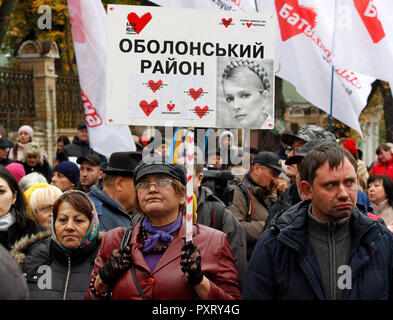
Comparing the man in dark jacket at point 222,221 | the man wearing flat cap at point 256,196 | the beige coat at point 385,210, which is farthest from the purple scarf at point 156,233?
the beige coat at point 385,210

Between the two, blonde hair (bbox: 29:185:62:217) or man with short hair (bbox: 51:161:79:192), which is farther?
man with short hair (bbox: 51:161:79:192)

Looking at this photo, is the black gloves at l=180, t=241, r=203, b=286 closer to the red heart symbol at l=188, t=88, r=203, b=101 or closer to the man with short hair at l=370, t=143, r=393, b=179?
the red heart symbol at l=188, t=88, r=203, b=101

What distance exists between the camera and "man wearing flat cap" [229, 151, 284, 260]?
236 inches

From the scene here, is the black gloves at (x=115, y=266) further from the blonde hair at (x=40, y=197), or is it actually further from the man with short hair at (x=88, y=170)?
the man with short hair at (x=88, y=170)

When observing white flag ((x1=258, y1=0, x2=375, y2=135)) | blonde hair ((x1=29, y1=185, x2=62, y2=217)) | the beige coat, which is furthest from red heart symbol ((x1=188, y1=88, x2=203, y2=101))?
the beige coat

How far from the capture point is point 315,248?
3.15 m

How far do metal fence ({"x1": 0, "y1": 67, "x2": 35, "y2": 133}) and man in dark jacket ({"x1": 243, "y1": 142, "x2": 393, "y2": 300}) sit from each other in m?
13.3

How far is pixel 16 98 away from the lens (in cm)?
1633

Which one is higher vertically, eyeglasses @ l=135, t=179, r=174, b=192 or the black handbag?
eyeglasses @ l=135, t=179, r=174, b=192

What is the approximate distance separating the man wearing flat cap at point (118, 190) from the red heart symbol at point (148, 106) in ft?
4.73

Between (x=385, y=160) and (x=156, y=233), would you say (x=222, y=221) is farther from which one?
(x=385, y=160)

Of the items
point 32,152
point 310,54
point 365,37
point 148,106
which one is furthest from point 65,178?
point 365,37

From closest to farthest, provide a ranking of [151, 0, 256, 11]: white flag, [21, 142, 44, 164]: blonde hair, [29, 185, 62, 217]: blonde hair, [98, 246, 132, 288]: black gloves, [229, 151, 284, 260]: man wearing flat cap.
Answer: [98, 246, 132, 288]: black gloves
[29, 185, 62, 217]: blonde hair
[229, 151, 284, 260]: man wearing flat cap
[151, 0, 256, 11]: white flag
[21, 142, 44, 164]: blonde hair

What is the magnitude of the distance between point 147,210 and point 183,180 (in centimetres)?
33
